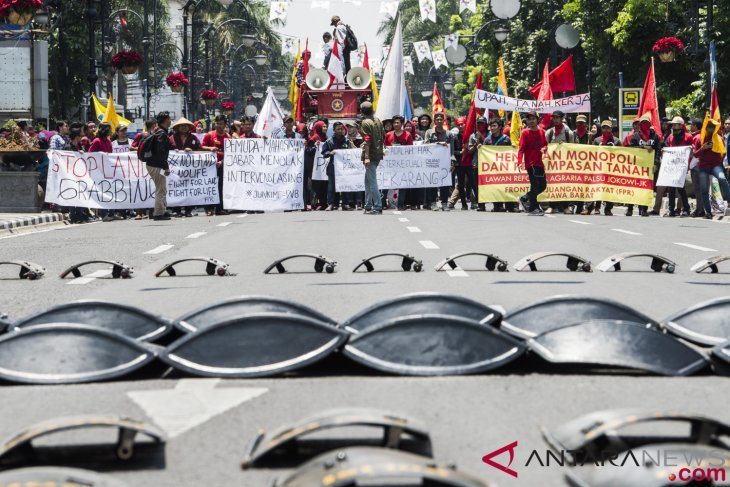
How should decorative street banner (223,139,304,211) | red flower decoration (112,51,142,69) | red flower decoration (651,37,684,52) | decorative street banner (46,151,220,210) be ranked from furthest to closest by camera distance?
red flower decoration (112,51,142,69), red flower decoration (651,37,684,52), decorative street banner (223,139,304,211), decorative street banner (46,151,220,210)

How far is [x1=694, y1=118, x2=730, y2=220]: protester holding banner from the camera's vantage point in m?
24.0

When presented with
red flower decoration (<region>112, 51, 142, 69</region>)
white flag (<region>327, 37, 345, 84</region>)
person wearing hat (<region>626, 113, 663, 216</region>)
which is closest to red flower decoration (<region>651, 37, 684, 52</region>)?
person wearing hat (<region>626, 113, 663, 216</region>)

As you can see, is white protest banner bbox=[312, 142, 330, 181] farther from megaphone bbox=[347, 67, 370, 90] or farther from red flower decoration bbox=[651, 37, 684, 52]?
megaphone bbox=[347, 67, 370, 90]

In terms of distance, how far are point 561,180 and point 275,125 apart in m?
7.29

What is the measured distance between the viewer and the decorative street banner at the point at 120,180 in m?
24.8

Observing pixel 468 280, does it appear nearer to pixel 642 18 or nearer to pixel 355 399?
pixel 355 399

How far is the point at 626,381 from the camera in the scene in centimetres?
601

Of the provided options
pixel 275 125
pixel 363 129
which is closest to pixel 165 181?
pixel 363 129

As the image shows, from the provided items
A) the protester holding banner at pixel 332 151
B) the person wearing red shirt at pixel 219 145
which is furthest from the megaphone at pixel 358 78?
the person wearing red shirt at pixel 219 145

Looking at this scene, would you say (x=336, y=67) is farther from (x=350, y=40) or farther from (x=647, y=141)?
(x=647, y=141)

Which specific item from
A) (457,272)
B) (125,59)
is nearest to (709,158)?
(457,272)

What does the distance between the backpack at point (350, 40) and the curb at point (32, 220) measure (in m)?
13.2

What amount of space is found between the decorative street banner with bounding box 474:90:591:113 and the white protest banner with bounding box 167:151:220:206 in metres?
6.26

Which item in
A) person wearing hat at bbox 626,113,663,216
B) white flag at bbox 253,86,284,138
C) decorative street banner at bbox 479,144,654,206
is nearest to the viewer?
decorative street banner at bbox 479,144,654,206
